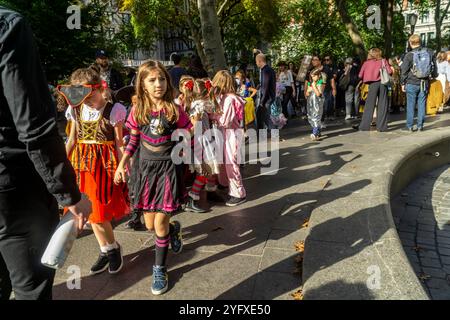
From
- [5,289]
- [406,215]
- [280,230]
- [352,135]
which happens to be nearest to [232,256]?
[280,230]

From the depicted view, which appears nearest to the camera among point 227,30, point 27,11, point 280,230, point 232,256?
point 232,256

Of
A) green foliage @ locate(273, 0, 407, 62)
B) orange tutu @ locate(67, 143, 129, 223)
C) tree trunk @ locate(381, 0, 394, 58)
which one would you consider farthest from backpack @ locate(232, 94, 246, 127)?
green foliage @ locate(273, 0, 407, 62)

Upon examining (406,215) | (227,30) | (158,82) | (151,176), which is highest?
(227,30)

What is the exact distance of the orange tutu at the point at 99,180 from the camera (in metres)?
3.38

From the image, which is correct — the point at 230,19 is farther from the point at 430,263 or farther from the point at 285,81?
the point at 430,263

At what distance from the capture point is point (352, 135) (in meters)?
9.78

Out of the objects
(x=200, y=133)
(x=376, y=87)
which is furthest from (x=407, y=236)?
(x=376, y=87)

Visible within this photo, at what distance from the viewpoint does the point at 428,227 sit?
5090mm

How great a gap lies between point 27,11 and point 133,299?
1702 centimetres

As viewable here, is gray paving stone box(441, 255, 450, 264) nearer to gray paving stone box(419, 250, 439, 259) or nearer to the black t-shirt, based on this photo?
gray paving stone box(419, 250, 439, 259)

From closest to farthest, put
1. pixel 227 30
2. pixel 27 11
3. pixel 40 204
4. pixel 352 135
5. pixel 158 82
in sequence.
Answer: pixel 40 204 → pixel 158 82 → pixel 352 135 → pixel 27 11 → pixel 227 30

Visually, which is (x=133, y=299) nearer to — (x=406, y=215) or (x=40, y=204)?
(x=40, y=204)

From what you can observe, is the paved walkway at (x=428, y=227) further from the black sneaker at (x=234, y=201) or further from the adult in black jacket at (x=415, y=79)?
the adult in black jacket at (x=415, y=79)
